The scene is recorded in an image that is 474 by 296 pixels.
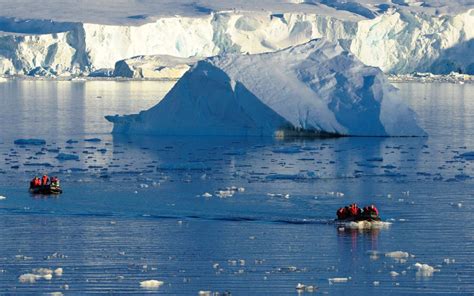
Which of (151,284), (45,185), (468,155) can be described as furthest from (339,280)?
(468,155)

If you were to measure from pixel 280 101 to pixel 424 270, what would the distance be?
51.1 ft

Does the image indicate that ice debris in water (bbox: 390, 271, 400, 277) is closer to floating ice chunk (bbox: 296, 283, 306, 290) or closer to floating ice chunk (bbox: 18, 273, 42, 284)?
floating ice chunk (bbox: 296, 283, 306, 290)

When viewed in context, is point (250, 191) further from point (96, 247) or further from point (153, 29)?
point (153, 29)

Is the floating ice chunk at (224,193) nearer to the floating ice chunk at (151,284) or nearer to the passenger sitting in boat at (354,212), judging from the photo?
the passenger sitting in boat at (354,212)

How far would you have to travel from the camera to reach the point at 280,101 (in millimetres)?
28297

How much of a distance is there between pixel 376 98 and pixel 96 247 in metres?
15.5

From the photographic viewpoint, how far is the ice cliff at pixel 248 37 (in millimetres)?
73625

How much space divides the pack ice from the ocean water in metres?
0.57

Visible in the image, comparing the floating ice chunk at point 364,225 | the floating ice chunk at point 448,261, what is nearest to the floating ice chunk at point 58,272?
the floating ice chunk at point 448,261

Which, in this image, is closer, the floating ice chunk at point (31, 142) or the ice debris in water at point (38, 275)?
the ice debris in water at point (38, 275)

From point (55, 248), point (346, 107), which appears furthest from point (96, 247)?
point (346, 107)

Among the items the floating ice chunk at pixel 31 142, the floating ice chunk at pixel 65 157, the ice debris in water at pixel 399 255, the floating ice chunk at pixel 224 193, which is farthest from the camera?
the floating ice chunk at pixel 31 142

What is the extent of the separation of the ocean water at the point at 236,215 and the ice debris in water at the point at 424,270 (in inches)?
2.1

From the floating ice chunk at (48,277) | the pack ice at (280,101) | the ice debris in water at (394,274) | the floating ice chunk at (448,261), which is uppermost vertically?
the pack ice at (280,101)
